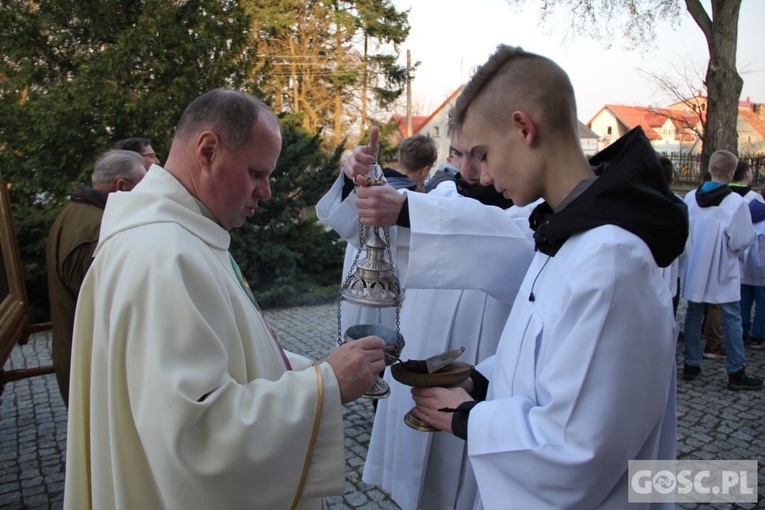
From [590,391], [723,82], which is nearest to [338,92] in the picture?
[723,82]

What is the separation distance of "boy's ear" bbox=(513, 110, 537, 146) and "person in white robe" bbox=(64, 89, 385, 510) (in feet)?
2.51

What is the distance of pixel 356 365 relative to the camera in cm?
172

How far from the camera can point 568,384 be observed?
1.41 m

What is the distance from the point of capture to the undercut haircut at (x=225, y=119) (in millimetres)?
1722

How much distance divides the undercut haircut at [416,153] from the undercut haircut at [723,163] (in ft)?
10.8

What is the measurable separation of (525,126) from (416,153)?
3.22 metres

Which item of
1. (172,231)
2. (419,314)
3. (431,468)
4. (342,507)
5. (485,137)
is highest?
(485,137)

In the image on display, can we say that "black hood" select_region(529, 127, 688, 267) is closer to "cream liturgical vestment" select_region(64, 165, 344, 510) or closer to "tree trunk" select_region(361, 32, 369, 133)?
"cream liturgical vestment" select_region(64, 165, 344, 510)

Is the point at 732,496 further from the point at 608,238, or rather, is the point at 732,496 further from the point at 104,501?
the point at 104,501

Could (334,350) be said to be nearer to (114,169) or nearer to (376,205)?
(376,205)

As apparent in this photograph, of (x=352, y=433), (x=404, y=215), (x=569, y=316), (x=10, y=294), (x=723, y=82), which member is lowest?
(x=352, y=433)

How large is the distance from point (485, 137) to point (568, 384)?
0.77 m

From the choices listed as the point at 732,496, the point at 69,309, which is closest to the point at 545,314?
the point at 732,496

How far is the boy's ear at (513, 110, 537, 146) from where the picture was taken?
1625 mm
